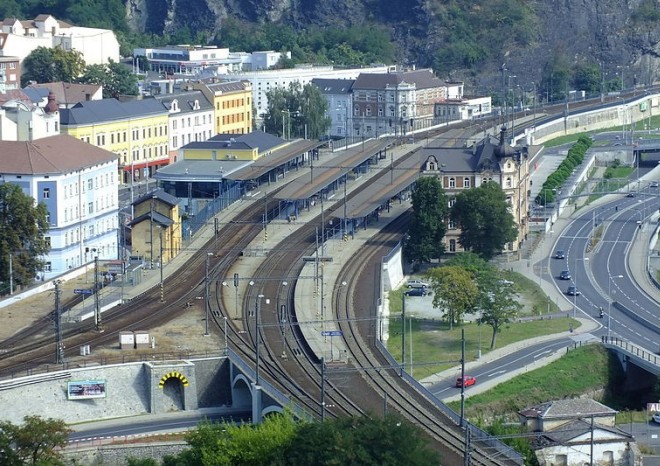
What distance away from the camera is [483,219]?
70938mm

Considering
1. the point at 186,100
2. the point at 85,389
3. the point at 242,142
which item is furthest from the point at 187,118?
the point at 85,389

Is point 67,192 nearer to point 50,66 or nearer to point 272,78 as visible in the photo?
point 50,66

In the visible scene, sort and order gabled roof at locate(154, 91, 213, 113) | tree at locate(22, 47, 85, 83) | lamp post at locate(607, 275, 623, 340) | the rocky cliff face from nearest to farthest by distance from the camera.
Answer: lamp post at locate(607, 275, 623, 340) < gabled roof at locate(154, 91, 213, 113) < tree at locate(22, 47, 85, 83) < the rocky cliff face

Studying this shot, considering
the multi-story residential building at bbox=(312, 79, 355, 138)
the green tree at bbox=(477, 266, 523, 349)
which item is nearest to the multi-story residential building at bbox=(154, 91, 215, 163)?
the multi-story residential building at bbox=(312, 79, 355, 138)

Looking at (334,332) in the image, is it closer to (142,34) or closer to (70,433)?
(70,433)

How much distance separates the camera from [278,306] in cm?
6128

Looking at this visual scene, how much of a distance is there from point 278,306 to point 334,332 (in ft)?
15.7

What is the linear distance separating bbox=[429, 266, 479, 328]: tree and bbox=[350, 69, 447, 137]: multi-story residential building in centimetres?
4745

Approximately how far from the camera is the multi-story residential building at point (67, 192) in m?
66.9

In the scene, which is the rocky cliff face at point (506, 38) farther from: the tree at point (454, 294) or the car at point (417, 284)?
the tree at point (454, 294)

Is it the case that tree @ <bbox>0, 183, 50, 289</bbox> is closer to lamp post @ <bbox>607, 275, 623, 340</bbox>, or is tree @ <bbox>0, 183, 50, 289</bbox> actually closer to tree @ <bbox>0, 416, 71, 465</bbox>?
tree @ <bbox>0, 416, 71, 465</bbox>

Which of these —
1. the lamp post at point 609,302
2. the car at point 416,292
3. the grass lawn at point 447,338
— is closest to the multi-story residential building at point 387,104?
the lamp post at point 609,302

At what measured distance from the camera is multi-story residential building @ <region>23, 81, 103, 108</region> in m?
93.4

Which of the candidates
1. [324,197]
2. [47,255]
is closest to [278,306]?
[47,255]
